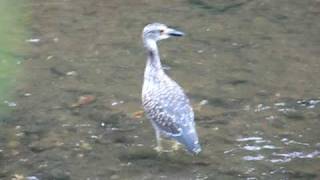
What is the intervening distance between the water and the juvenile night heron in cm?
19

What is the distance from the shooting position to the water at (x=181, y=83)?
17.8 feet

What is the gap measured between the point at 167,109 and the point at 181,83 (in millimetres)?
1412

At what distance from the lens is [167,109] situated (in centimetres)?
559

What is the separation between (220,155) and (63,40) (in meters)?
3.36

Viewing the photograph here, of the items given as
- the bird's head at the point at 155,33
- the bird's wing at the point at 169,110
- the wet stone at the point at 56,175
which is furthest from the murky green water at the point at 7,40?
the bird's head at the point at 155,33

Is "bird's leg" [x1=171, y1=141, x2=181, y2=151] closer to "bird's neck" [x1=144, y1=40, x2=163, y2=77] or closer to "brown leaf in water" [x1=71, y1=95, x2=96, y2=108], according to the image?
"bird's neck" [x1=144, y1=40, x2=163, y2=77]

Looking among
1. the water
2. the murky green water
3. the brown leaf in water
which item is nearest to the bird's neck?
the water

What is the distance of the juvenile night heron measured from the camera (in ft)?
17.5

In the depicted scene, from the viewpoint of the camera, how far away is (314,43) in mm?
7938

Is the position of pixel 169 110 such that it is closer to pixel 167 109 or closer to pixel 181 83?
pixel 167 109

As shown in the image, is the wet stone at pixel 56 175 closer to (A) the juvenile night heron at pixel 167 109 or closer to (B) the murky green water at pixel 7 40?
(A) the juvenile night heron at pixel 167 109

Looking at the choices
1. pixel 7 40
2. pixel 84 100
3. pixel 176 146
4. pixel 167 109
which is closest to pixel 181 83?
pixel 84 100

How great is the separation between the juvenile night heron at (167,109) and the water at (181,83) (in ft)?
0.62

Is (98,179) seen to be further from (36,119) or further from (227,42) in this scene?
(227,42)
